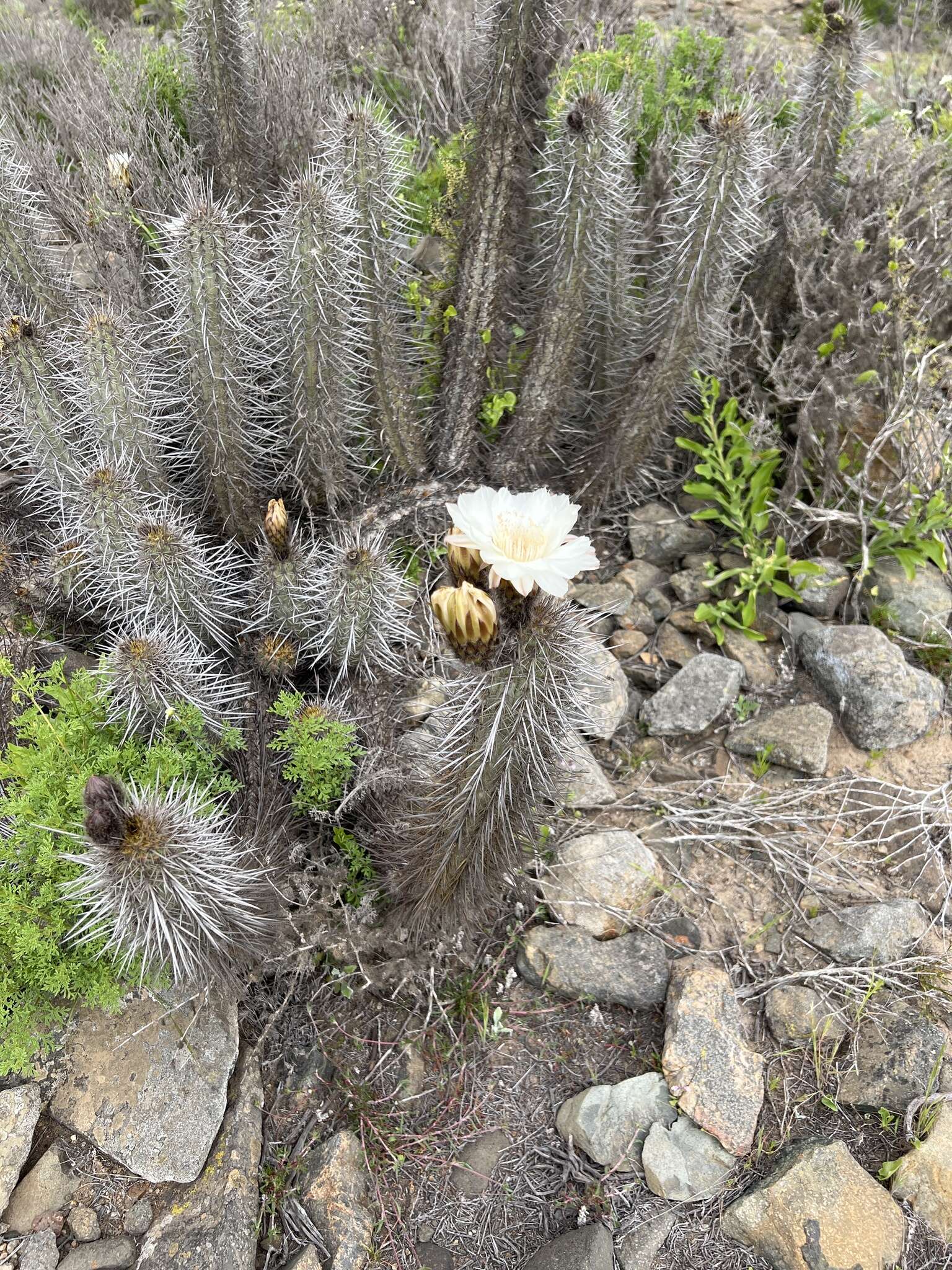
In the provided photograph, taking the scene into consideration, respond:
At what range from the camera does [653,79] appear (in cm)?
388

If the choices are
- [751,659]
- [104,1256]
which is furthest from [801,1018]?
[104,1256]

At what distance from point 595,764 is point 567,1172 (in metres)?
1.20

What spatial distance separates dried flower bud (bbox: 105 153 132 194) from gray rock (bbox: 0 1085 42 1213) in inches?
120

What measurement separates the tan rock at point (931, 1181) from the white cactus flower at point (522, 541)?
1.72 m

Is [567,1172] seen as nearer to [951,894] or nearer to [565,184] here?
[951,894]

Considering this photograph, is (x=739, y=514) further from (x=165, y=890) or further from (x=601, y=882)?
(x=165, y=890)

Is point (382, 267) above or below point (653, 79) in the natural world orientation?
below

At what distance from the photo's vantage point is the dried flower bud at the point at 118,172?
11.0 feet

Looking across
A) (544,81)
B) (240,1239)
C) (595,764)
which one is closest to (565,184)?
(544,81)

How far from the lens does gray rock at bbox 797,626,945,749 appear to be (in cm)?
302

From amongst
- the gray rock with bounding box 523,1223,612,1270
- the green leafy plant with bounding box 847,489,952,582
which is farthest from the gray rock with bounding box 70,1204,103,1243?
the green leafy plant with bounding box 847,489,952,582

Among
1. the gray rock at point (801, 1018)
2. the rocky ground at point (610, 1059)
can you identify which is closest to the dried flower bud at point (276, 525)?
the rocky ground at point (610, 1059)

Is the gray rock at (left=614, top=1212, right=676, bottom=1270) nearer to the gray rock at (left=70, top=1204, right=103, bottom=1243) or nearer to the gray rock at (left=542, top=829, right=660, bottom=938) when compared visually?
the gray rock at (left=542, top=829, right=660, bottom=938)

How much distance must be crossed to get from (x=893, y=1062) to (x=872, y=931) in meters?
0.37
